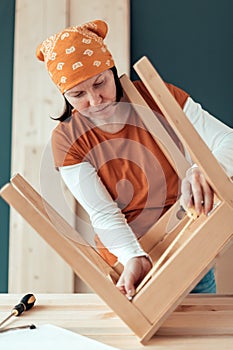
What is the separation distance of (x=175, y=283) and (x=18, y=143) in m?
1.92

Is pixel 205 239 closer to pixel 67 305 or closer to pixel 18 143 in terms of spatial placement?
pixel 67 305

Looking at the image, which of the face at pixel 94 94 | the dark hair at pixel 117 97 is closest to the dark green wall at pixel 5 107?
the dark hair at pixel 117 97

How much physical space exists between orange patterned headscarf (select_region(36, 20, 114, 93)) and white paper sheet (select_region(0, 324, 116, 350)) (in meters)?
0.57

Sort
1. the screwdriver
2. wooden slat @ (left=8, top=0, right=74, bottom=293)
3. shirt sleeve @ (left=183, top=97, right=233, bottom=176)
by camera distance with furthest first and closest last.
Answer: wooden slat @ (left=8, top=0, right=74, bottom=293), shirt sleeve @ (left=183, top=97, right=233, bottom=176), the screwdriver

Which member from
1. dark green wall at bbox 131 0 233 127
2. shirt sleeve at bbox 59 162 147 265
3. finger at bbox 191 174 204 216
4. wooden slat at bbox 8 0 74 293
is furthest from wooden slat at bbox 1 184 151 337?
dark green wall at bbox 131 0 233 127

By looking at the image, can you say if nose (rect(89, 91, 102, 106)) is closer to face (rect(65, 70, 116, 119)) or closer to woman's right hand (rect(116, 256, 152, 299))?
face (rect(65, 70, 116, 119))

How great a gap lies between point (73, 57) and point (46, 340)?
66 cm

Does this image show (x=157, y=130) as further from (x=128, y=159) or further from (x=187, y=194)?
(x=187, y=194)

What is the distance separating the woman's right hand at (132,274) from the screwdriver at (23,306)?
A: 22cm

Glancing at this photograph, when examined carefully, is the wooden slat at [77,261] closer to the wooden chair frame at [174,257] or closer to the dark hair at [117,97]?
the wooden chair frame at [174,257]

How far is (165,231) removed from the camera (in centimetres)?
118

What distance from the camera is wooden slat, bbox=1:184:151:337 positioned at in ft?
2.79

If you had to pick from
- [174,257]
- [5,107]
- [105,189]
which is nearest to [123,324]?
[174,257]

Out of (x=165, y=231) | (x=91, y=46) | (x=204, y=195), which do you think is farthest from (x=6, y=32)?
(x=204, y=195)
